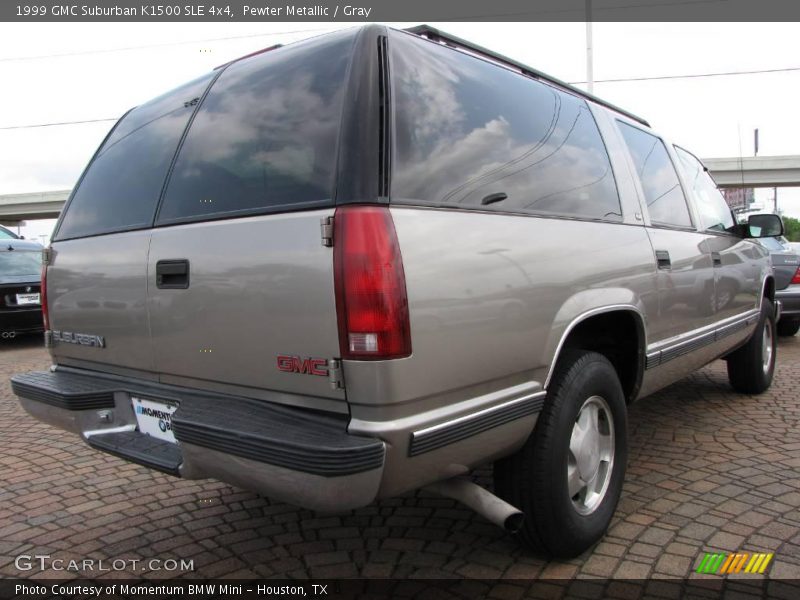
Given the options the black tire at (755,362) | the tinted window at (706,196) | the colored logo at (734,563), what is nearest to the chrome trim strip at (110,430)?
the colored logo at (734,563)

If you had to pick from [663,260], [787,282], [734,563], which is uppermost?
[663,260]

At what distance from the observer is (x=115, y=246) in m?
2.54

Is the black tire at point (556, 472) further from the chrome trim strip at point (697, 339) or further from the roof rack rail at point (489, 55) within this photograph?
the roof rack rail at point (489, 55)

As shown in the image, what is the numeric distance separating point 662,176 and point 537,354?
80.7 inches

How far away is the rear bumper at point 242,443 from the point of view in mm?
1728

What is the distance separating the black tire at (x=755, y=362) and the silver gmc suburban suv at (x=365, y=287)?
2.35m

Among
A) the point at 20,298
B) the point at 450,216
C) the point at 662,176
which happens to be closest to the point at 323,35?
the point at 450,216

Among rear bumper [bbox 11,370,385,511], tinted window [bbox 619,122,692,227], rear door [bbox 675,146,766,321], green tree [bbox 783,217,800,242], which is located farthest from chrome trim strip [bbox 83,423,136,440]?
green tree [bbox 783,217,800,242]

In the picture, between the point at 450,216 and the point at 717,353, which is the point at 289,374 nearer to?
the point at 450,216

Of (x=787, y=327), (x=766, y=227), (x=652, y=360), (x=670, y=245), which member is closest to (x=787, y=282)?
(x=787, y=327)

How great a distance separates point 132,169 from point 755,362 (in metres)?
4.82

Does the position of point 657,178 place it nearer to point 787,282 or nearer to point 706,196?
point 706,196

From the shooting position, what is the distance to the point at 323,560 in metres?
2.53

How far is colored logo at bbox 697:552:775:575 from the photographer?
7.71 ft
